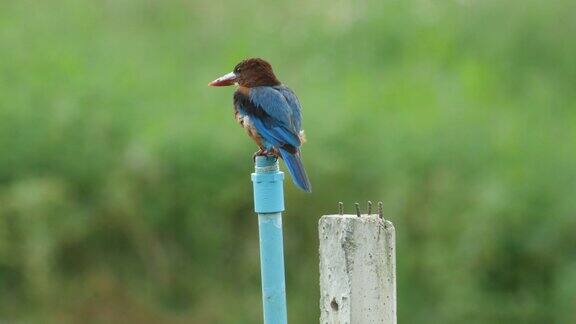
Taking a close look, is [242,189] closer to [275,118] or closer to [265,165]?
[275,118]

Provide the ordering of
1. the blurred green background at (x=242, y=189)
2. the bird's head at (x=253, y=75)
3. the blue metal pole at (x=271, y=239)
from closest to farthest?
the blue metal pole at (x=271, y=239) < the bird's head at (x=253, y=75) < the blurred green background at (x=242, y=189)

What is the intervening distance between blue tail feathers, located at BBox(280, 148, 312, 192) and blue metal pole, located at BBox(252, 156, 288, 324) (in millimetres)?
688

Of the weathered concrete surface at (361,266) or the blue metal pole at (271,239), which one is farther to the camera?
the blue metal pole at (271,239)

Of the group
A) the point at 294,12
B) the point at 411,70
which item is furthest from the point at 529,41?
the point at 294,12

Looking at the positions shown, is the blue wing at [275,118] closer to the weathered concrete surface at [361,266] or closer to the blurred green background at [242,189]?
the weathered concrete surface at [361,266]

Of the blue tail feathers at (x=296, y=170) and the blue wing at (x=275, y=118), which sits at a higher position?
the blue wing at (x=275, y=118)

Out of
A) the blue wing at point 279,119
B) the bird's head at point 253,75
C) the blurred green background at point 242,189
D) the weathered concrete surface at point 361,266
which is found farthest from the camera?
the blurred green background at point 242,189

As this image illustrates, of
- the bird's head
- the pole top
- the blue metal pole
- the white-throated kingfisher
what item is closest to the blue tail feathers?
the white-throated kingfisher

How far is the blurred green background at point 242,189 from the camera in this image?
611cm

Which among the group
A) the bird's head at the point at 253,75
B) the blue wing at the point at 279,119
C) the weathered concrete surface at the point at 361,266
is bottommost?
the weathered concrete surface at the point at 361,266

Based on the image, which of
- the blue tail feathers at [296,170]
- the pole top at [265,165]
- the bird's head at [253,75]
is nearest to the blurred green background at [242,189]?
the bird's head at [253,75]

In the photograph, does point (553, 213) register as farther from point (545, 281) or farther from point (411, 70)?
point (411, 70)

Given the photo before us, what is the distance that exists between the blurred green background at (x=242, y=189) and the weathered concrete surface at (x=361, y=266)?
10.6ft

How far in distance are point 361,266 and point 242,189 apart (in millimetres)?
3687
